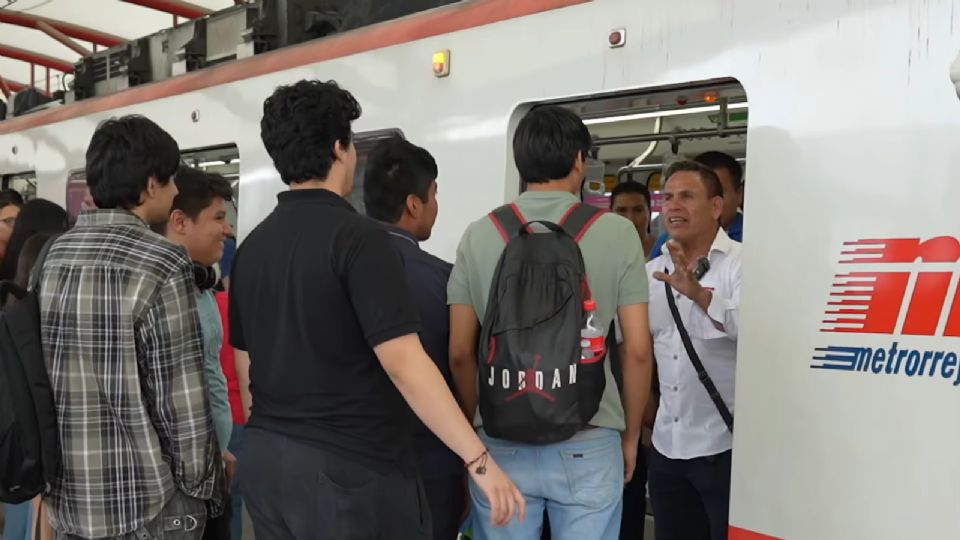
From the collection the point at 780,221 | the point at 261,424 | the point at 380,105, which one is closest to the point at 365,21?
the point at 380,105

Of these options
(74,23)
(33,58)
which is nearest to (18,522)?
(74,23)

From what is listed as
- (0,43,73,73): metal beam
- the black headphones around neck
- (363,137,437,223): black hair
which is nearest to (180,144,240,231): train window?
the black headphones around neck

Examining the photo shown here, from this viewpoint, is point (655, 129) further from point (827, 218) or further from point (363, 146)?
point (827, 218)

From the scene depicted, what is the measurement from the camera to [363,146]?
3.91 m

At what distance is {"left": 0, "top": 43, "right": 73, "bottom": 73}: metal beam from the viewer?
51.6 ft

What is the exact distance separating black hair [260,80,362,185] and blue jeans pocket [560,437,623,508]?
0.84m

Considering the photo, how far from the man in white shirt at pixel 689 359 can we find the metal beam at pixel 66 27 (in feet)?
40.1

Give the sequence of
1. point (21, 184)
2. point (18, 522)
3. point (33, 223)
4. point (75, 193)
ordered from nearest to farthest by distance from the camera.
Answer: point (18, 522), point (33, 223), point (75, 193), point (21, 184)

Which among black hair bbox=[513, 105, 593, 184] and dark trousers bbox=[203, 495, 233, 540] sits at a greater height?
black hair bbox=[513, 105, 593, 184]

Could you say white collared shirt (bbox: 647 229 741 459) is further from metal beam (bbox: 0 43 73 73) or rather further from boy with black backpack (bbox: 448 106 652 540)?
metal beam (bbox: 0 43 73 73)

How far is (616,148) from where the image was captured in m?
6.54

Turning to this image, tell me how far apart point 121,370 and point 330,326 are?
1.68 feet

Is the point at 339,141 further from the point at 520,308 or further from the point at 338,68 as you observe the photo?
the point at 338,68

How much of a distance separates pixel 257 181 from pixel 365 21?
916 millimetres
